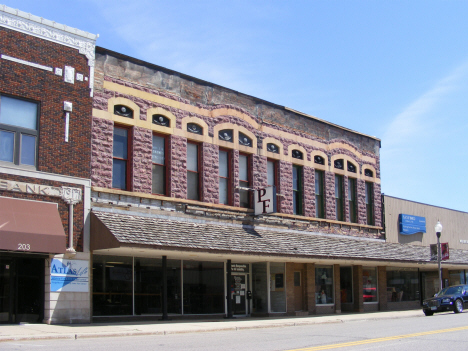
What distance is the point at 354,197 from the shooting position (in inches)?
1177

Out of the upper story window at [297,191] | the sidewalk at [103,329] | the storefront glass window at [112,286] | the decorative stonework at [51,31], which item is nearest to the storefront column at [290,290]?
the upper story window at [297,191]

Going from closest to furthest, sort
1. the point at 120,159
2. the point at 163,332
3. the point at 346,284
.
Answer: the point at 163,332, the point at 120,159, the point at 346,284

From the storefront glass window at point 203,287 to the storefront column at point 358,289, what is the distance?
27.4ft

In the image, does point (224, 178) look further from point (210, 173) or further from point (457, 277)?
point (457, 277)

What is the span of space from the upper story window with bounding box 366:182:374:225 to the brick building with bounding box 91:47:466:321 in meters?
0.52

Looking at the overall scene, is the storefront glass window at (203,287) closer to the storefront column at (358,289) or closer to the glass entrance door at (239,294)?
the glass entrance door at (239,294)

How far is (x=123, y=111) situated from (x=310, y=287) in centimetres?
1162

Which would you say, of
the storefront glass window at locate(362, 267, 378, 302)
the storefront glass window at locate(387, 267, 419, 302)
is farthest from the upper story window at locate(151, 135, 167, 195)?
the storefront glass window at locate(387, 267, 419, 302)

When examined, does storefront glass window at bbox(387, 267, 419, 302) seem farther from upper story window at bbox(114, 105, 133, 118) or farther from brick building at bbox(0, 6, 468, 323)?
upper story window at bbox(114, 105, 133, 118)

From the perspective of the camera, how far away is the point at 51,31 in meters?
18.4

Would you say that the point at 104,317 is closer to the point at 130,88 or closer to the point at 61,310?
the point at 61,310

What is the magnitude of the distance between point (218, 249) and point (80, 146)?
5.74 metres

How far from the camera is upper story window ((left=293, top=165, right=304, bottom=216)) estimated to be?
26609 mm

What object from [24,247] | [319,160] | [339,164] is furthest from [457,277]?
[24,247]
